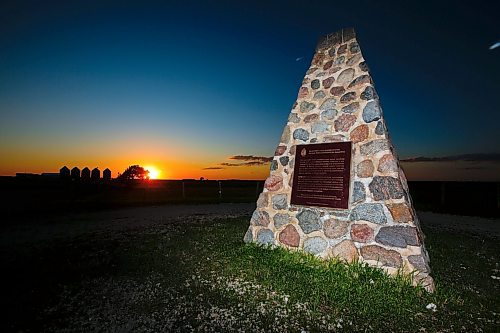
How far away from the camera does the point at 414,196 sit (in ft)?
67.8

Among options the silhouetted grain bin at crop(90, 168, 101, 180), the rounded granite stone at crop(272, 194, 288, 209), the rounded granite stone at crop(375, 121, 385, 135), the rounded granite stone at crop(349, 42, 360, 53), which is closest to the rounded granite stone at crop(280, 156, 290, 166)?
the rounded granite stone at crop(272, 194, 288, 209)

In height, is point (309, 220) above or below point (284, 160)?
below

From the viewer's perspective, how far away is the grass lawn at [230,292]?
134 inches

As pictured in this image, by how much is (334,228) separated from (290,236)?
96cm

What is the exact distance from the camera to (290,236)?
5.70 metres

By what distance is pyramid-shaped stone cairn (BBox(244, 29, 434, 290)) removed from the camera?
15.1 ft

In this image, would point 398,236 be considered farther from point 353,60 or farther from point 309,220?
point 353,60

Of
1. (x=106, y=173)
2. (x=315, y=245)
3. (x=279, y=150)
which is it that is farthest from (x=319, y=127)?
(x=106, y=173)

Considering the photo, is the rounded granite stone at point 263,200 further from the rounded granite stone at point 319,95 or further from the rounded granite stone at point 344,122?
the rounded granite stone at point 319,95

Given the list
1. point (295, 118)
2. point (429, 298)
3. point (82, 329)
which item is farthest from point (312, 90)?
point (82, 329)

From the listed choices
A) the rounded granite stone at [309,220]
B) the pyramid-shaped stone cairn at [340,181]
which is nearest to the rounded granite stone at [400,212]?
the pyramid-shaped stone cairn at [340,181]

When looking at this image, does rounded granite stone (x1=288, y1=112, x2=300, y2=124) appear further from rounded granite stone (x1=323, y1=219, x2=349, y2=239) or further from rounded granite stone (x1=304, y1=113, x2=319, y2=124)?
rounded granite stone (x1=323, y1=219, x2=349, y2=239)

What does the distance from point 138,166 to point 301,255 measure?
923 inches

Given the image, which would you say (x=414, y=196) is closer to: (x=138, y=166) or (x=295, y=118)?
(x=295, y=118)
